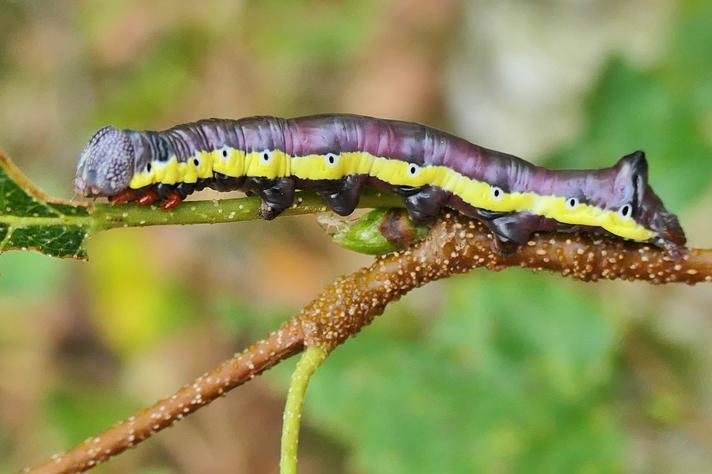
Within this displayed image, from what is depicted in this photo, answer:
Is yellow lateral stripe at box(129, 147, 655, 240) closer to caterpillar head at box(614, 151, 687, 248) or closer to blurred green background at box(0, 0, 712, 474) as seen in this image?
caterpillar head at box(614, 151, 687, 248)

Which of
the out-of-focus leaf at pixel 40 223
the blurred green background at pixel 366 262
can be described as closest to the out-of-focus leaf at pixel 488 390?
the blurred green background at pixel 366 262

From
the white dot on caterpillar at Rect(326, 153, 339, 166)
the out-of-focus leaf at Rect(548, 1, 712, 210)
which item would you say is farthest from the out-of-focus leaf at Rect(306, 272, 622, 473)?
the white dot on caterpillar at Rect(326, 153, 339, 166)

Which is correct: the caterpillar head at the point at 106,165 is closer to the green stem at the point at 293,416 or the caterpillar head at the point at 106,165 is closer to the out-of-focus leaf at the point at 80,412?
the green stem at the point at 293,416

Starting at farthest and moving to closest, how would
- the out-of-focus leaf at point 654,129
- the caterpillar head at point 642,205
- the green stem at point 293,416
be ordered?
the out-of-focus leaf at point 654,129
the caterpillar head at point 642,205
the green stem at point 293,416

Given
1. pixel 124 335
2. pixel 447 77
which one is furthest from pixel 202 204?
pixel 447 77

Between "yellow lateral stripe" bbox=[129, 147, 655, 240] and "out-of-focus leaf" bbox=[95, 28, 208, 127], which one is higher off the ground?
"out-of-focus leaf" bbox=[95, 28, 208, 127]

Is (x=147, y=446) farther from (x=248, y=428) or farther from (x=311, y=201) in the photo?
(x=311, y=201)
